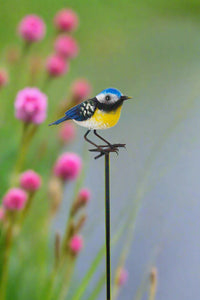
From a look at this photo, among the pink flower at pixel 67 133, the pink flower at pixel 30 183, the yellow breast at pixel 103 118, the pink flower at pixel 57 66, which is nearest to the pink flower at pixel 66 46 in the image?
the pink flower at pixel 57 66

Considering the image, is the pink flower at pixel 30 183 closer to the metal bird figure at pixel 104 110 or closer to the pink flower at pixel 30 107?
the pink flower at pixel 30 107

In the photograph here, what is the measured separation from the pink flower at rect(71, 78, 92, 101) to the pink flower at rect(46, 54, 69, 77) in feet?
0.11

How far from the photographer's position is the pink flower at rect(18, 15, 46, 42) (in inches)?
28.4

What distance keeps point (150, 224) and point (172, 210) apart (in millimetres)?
49

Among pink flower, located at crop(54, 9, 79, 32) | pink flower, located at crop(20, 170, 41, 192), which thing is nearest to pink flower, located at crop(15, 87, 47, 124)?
pink flower, located at crop(20, 170, 41, 192)

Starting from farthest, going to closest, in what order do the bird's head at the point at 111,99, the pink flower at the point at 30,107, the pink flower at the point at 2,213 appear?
the pink flower at the point at 2,213 → the pink flower at the point at 30,107 → the bird's head at the point at 111,99

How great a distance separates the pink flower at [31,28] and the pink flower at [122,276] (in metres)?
0.46

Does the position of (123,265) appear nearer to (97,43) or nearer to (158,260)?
(158,260)

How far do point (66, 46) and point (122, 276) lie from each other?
44 centimetres

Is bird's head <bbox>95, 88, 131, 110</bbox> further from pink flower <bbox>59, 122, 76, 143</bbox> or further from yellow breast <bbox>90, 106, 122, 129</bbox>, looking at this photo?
pink flower <bbox>59, 122, 76, 143</bbox>

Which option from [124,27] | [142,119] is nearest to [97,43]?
[124,27]

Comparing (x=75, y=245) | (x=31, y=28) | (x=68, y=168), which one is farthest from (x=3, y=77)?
(x=75, y=245)

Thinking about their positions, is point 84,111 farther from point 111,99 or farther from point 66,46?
point 66,46

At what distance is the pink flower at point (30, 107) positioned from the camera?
0.55 metres
